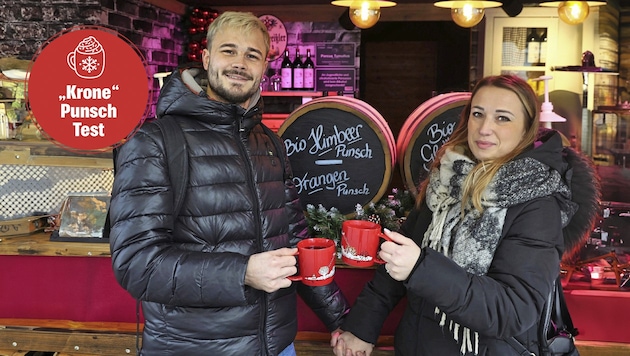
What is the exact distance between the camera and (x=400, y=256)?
5.21ft

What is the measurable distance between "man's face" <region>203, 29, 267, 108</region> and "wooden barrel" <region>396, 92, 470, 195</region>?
2.98 feet

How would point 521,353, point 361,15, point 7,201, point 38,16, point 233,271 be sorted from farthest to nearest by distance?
point 361,15
point 38,16
point 7,201
point 521,353
point 233,271

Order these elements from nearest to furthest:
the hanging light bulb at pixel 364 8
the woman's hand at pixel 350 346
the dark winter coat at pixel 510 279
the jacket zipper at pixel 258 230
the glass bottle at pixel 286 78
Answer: the dark winter coat at pixel 510 279 < the jacket zipper at pixel 258 230 < the woman's hand at pixel 350 346 < the hanging light bulb at pixel 364 8 < the glass bottle at pixel 286 78

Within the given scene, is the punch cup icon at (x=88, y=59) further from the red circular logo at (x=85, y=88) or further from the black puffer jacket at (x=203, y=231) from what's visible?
the black puffer jacket at (x=203, y=231)

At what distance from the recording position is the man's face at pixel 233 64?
1.87m

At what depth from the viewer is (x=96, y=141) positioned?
8.70 feet

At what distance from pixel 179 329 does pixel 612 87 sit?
6.41 meters

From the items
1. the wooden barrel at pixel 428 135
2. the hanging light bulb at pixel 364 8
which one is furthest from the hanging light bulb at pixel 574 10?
the wooden barrel at pixel 428 135

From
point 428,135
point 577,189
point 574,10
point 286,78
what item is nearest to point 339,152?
point 428,135

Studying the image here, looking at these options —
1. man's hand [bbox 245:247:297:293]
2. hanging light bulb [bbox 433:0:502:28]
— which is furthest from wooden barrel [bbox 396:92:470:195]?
hanging light bulb [bbox 433:0:502:28]

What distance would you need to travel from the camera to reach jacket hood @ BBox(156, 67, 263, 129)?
5.75 feet

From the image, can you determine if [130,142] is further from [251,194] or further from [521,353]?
[521,353]

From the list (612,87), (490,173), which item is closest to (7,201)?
(490,173)

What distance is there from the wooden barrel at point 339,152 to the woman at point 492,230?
0.62m
